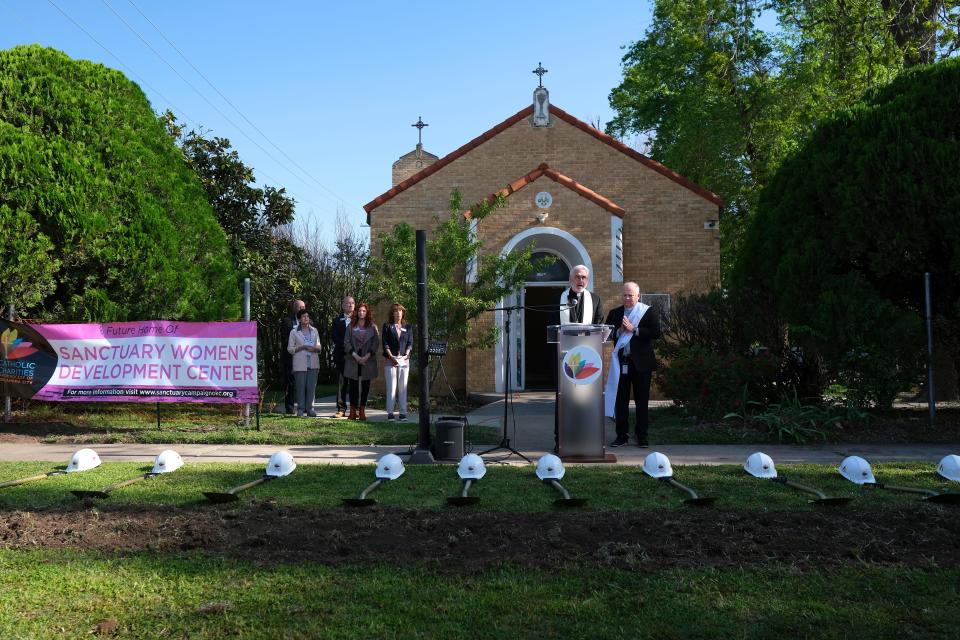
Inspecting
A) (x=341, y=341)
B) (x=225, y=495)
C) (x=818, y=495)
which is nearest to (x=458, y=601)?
(x=225, y=495)

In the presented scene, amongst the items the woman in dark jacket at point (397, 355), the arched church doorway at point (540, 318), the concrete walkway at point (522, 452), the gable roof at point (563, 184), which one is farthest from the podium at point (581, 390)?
the arched church doorway at point (540, 318)

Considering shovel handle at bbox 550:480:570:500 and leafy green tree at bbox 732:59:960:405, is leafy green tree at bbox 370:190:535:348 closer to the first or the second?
A: leafy green tree at bbox 732:59:960:405

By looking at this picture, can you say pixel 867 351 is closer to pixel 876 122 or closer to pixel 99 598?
pixel 876 122

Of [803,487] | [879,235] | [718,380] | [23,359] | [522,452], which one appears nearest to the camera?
[803,487]

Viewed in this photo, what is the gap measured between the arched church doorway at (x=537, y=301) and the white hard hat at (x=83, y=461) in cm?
968

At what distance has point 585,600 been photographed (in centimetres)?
364

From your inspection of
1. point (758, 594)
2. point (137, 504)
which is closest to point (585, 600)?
point (758, 594)

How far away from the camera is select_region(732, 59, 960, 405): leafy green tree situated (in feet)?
32.5

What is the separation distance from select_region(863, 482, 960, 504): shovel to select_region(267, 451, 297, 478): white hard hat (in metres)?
4.94

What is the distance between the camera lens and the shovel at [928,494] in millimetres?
5562

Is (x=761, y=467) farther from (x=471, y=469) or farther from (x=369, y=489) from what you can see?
(x=369, y=489)

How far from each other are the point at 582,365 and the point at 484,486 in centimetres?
191

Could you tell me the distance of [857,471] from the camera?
6.70 meters

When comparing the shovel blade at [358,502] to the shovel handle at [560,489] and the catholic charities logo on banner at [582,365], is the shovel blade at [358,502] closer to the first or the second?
the shovel handle at [560,489]
